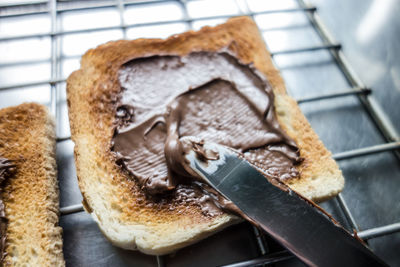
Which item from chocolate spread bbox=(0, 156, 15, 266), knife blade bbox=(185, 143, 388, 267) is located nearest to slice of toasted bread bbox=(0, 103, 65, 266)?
chocolate spread bbox=(0, 156, 15, 266)

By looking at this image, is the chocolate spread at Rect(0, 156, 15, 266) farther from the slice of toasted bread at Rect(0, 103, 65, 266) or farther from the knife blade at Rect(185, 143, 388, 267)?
the knife blade at Rect(185, 143, 388, 267)

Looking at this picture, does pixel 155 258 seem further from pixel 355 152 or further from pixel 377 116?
pixel 377 116

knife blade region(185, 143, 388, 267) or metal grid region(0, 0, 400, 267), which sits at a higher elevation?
metal grid region(0, 0, 400, 267)

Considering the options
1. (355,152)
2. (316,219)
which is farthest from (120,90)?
(355,152)

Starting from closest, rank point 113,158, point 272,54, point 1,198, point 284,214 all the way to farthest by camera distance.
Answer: point 284,214
point 1,198
point 113,158
point 272,54

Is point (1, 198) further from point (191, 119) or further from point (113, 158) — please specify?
point (191, 119)

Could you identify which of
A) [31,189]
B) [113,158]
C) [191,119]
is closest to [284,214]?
[191,119]
